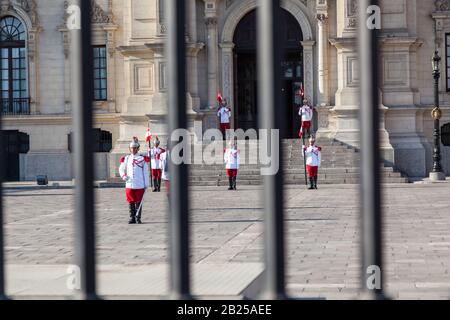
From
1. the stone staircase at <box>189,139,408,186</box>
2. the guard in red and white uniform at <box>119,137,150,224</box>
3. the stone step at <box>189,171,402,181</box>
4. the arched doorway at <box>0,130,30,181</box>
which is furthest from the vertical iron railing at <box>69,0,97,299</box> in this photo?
the arched doorway at <box>0,130,30,181</box>

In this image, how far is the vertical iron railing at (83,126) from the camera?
8.73 ft

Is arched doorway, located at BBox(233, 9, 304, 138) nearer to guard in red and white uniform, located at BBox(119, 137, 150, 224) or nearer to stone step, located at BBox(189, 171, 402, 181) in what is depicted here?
stone step, located at BBox(189, 171, 402, 181)

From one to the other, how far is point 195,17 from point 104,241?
A: 82.3ft

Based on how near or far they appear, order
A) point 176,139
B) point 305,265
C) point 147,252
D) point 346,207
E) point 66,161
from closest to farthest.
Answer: point 176,139 < point 305,265 < point 147,252 < point 346,207 < point 66,161

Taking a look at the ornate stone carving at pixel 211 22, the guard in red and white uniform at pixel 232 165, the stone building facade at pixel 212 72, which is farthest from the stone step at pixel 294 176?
the ornate stone carving at pixel 211 22

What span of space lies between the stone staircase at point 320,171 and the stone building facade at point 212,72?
1005 mm

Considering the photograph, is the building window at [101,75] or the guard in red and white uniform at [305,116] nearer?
the guard in red and white uniform at [305,116]

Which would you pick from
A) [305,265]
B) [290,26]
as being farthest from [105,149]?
[305,265]

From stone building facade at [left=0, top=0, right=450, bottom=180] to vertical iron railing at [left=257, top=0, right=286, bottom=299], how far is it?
34.9 meters

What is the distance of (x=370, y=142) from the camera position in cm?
251

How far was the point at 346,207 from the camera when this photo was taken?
24.0 metres

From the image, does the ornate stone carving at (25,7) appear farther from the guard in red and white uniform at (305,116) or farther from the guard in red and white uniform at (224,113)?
the guard in red and white uniform at (305,116)

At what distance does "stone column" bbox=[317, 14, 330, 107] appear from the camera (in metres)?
39.5
